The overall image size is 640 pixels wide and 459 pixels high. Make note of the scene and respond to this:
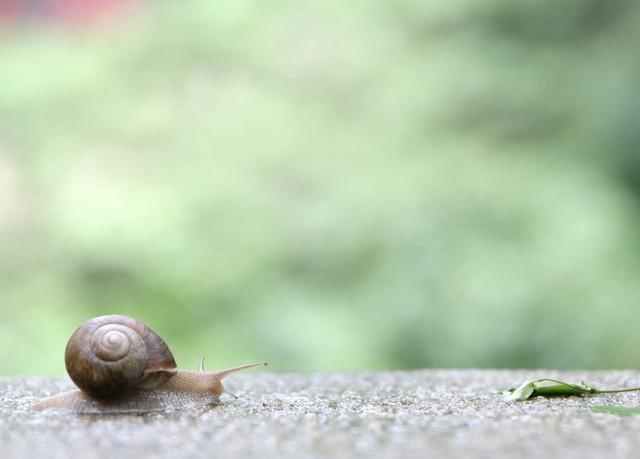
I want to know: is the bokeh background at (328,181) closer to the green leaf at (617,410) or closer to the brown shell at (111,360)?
the brown shell at (111,360)

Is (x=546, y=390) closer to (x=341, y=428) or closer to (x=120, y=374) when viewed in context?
(x=341, y=428)

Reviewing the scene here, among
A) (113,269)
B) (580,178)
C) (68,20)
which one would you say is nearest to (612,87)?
(580,178)

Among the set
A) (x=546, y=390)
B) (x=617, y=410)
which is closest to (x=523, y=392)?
(x=546, y=390)

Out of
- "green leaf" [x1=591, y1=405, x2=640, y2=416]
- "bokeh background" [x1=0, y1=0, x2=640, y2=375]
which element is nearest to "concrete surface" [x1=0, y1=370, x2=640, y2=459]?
"green leaf" [x1=591, y1=405, x2=640, y2=416]

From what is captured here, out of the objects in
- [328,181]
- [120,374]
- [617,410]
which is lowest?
[617,410]

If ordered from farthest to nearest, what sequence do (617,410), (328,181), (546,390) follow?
(328,181), (546,390), (617,410)

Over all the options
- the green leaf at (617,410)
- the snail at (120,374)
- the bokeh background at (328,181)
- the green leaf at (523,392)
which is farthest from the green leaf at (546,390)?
the bokeh background at (328,181)

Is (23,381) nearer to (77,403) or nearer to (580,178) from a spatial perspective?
(77,403)

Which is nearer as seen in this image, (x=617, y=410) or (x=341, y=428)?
(x=341, y=428)
